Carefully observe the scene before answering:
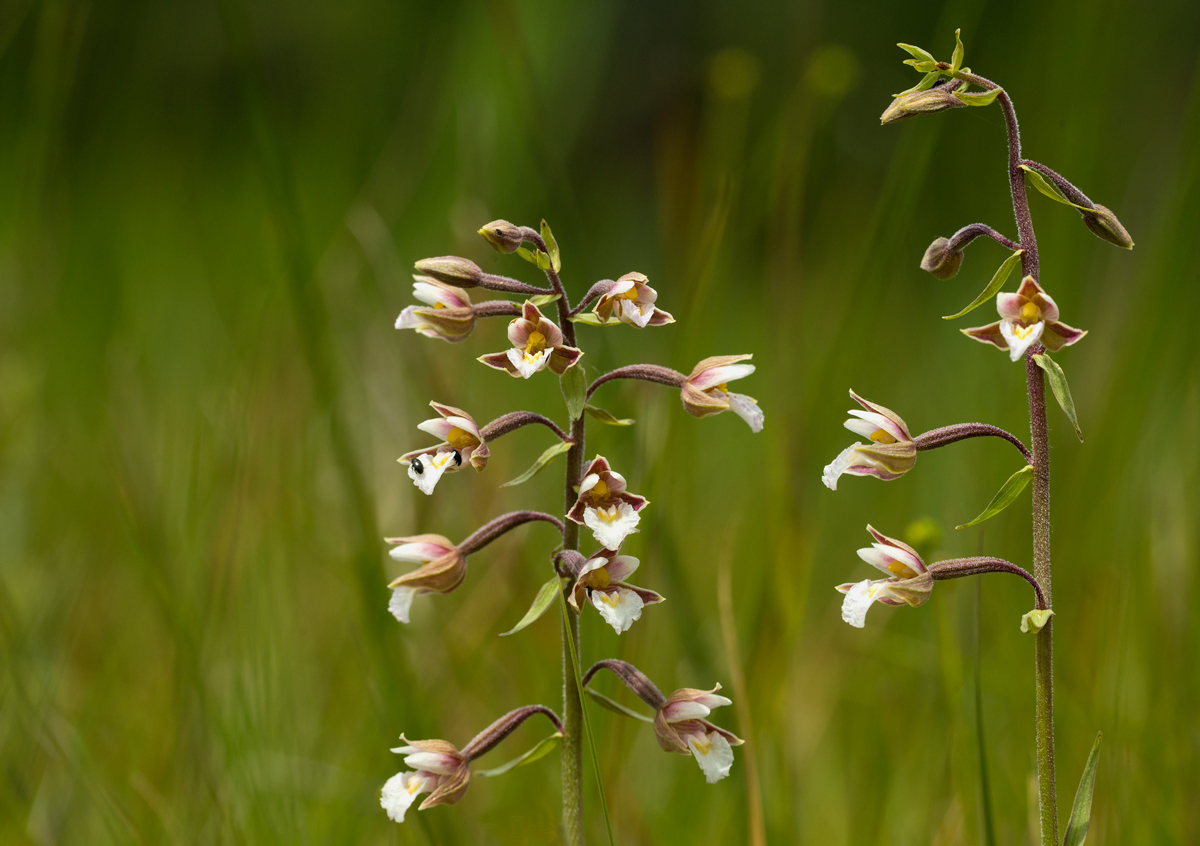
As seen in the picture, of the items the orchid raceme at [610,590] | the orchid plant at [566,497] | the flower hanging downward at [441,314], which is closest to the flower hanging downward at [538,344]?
the orchid plant at [566,497]

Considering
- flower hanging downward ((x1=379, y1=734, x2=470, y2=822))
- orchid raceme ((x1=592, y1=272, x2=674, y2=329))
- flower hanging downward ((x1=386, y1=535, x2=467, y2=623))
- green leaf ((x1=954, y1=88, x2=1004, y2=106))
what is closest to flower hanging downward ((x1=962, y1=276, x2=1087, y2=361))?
green leaf ((x1=954, y1=88, x2=1004, y2=106))

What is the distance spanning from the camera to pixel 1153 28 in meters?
5.14

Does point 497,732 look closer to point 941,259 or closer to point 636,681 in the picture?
point 636,681

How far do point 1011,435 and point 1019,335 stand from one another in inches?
4.8

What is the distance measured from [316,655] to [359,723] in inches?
11.3

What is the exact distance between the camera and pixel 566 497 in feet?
4.56

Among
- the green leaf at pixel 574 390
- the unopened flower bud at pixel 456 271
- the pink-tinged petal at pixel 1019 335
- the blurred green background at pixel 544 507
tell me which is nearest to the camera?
the pink-tinged petal at pixel 1019 335

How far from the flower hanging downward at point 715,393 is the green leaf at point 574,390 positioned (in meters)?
0.16

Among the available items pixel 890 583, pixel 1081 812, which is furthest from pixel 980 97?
pixel 1081 812

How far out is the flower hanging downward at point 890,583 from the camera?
1234 mm

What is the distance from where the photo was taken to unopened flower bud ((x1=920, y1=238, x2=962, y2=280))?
1305 millimetres

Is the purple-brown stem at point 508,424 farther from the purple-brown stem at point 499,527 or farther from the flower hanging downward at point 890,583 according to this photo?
the flower hanging downward at point 890,583

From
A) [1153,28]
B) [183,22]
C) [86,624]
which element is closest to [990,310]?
[1153,28]

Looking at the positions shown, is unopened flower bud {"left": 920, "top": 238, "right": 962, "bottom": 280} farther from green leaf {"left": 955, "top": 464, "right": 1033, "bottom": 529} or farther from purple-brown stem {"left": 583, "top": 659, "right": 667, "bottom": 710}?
purple-brown stem {"left": 583, "top": 659, "right": 667, "bottom": 710}
